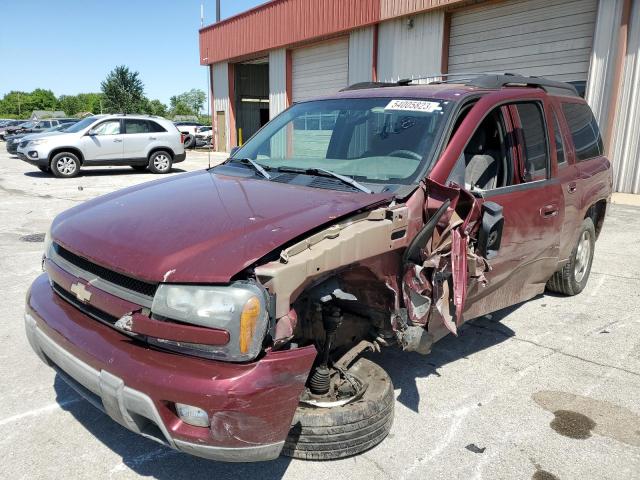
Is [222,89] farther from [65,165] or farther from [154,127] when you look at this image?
[65,165]

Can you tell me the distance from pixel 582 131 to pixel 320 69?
15.2 metres

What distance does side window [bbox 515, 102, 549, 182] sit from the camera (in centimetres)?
364

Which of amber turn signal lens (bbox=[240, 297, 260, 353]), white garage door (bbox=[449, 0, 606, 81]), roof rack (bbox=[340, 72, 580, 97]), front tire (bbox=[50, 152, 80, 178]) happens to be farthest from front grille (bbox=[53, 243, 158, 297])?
front tire (bbox=[50, 152, 80, 178])

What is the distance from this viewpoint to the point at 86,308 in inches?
95.9

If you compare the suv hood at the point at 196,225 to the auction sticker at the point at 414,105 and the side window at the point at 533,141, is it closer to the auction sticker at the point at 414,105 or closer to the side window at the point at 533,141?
the auction sticker at the point at 414,105

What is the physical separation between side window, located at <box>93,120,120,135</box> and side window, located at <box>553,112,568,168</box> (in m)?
13.9

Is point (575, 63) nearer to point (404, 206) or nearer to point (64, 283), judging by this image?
point (404, 206)

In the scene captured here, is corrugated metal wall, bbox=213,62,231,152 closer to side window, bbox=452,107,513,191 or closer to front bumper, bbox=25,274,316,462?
side window, bbox=452,107,513,191

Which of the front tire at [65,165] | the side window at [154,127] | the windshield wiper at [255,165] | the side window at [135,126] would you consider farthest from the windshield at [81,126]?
the windshield wiper at [255,165]

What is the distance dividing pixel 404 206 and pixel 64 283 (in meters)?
1.75

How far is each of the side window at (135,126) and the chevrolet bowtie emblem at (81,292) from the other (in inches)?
558

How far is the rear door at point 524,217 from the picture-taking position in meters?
3.29

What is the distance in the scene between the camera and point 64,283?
2.54 metres

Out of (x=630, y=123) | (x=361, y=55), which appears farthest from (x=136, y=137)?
(x=630, y=123)
